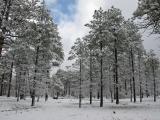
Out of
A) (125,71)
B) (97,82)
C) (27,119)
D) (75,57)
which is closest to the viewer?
(27,119)

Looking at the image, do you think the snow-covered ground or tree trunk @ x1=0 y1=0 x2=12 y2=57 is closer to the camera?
tree trunk @ x1=0 y1=0 x2=12 y2=57

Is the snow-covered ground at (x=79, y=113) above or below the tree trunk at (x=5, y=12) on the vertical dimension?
below

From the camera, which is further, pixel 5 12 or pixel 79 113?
pixel 79 113

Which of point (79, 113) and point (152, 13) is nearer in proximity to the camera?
point (152, 13)

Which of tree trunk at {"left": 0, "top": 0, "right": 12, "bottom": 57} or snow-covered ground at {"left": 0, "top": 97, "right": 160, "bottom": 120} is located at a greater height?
tree trunk at {"left": 0, "top": 0, "right": 12, "bottom": 57}

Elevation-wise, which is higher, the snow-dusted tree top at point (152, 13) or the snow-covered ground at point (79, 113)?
the snow-dusted tree top at point (152, 13)

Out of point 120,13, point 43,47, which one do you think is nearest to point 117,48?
point 120,13

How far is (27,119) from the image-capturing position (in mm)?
15836

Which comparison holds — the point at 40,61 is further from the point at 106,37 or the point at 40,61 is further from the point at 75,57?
the point at 106,37

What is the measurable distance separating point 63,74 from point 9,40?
7401 centimetres

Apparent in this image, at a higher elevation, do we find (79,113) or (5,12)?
(5,12)

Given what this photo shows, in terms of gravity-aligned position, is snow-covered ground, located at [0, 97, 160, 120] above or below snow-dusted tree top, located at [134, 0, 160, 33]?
below

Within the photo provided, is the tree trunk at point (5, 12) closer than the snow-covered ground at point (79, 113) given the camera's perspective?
Yes

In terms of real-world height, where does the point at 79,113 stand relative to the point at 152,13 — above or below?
below
